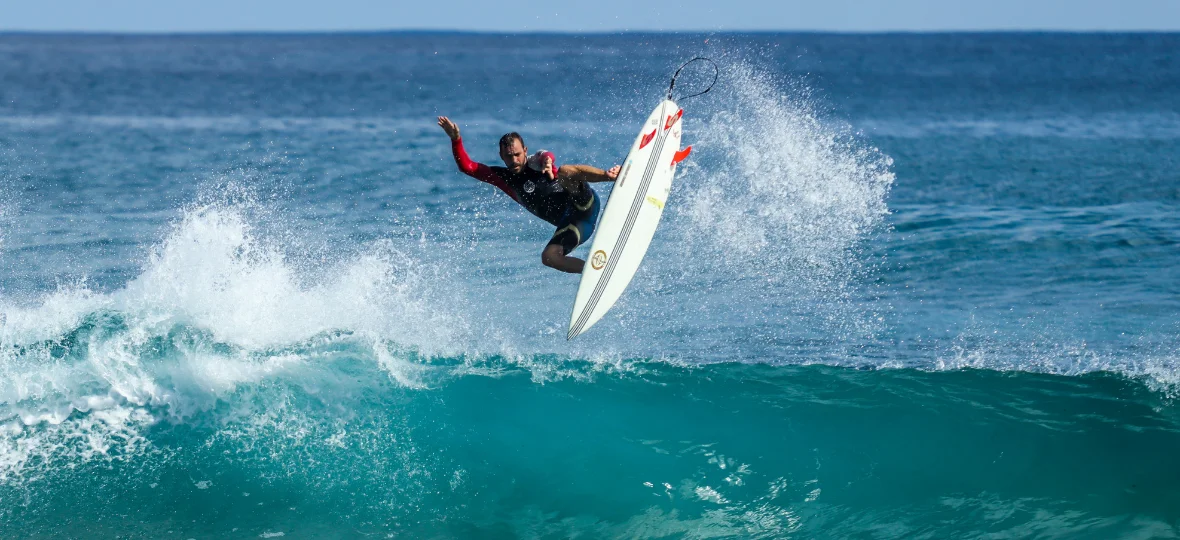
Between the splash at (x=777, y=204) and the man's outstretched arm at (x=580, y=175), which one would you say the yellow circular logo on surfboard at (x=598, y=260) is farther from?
the splash at (x=777, y=204)

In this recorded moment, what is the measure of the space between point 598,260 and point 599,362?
1.74 m

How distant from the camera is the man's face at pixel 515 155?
7436mm

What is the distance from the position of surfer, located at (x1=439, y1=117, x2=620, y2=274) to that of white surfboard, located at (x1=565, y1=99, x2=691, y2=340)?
185mm

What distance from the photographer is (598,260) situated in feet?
23.9

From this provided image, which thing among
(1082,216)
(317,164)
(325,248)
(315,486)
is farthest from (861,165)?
(315,486)

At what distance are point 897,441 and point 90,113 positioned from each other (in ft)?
99.5

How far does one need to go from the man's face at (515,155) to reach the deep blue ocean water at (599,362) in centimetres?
182

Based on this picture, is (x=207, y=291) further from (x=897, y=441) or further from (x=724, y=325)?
(x=897, y=441)

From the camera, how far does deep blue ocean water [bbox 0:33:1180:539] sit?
273 inches

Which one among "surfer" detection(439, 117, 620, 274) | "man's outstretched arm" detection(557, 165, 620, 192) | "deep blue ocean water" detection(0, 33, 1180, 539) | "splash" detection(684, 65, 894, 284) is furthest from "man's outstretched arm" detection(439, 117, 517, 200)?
"splash" detection(684, 65, 894, 284)

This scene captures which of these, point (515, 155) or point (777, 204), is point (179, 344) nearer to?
point (515, 155)

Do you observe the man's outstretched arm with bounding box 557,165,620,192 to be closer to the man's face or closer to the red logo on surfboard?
the man's face

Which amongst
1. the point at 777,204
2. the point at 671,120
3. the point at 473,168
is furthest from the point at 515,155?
the point at 777,204

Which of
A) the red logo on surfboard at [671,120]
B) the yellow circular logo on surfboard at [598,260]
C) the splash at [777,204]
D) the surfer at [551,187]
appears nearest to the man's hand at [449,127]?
the surfer at [551,187]
